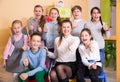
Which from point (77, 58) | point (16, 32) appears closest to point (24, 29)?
point (16, 32)

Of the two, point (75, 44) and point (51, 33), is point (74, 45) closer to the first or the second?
point (75, 44)

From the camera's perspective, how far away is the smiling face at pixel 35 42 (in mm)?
2487

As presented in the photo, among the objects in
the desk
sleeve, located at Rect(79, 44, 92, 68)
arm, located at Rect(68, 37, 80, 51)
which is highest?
arm, located at Rect(68, 37, 80, 51)

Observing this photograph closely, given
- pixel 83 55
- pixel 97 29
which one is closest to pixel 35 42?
pixel 83 55

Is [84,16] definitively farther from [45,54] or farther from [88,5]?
[45,54]

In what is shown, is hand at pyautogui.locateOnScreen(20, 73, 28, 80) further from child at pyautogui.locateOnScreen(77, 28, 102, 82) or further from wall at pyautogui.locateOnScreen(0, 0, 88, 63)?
wall at pyautogui.locateOnScreen(0, 0, 88, 63)

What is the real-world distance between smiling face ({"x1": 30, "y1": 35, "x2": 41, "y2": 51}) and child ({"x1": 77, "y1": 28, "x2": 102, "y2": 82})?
45 centimetres

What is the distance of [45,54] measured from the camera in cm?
250

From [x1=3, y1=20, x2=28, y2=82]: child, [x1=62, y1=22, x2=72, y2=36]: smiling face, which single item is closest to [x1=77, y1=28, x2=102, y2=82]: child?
[x1=62, y1=22, x2=72, y2=36]: smiling face

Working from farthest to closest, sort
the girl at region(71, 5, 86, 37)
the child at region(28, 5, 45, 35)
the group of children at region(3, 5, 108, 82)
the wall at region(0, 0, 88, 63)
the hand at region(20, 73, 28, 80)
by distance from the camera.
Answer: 1. the wall at region(0, 0, 88, 63)
2. the child at region(28, 5, 45, 35)
3. the girl at region(71, 5, 86, 37)
4. the group of children at region(3, 5, 108, 82)
5. the hand at region(20, 73, 28, 80)

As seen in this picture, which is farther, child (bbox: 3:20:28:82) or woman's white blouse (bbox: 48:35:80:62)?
child (bbox: 3:20:28:82)

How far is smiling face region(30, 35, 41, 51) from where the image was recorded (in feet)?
8.16

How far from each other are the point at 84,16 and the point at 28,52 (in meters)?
2.90

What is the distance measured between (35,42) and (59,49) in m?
0.27
